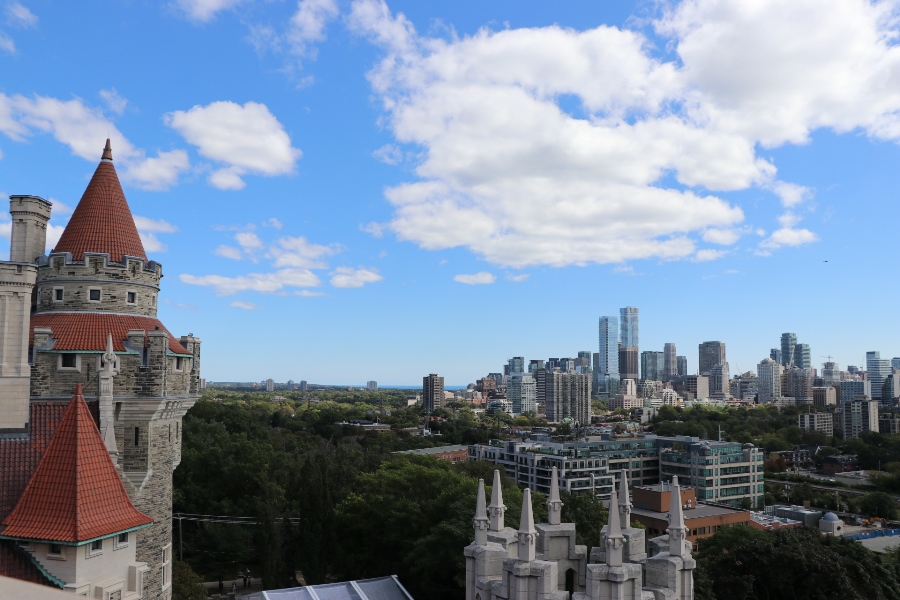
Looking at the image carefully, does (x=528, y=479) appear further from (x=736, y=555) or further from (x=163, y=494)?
(x=163, y=494)

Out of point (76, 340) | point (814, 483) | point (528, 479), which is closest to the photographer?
point (76, 340)

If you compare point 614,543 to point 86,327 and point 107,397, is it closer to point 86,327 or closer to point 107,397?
point 107,397

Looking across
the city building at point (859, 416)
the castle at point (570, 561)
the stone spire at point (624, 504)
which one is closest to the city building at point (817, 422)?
the city building at point (859, 416)

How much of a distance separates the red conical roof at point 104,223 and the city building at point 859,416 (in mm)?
176074

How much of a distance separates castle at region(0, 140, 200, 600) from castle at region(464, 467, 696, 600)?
386 inches

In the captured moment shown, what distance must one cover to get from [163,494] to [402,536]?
56.1 feet

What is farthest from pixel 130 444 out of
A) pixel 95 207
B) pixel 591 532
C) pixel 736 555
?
pixel 736 555

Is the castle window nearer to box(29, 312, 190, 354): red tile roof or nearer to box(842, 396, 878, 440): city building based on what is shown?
box(29, 312, 190, 354): red tile roof

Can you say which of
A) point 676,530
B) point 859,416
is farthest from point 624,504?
point 859,416

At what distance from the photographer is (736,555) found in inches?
1405

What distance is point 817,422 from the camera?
169625 millimetres

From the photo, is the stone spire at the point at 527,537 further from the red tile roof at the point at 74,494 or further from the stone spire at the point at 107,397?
the stone spire at the point at 107,397

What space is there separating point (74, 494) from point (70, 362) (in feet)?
21.4

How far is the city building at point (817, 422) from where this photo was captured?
166m
